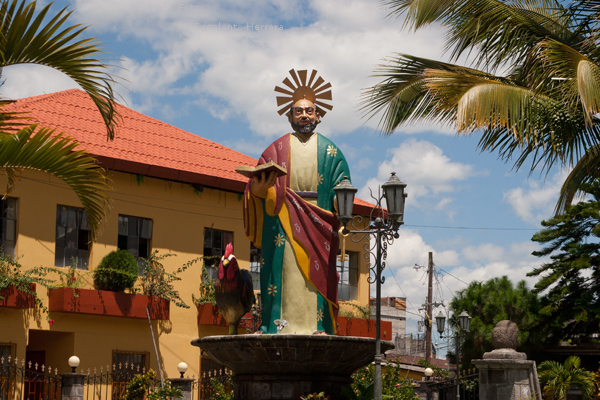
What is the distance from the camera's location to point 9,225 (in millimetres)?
18703

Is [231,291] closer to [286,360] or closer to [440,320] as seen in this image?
[286,360]

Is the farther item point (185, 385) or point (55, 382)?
point (55, 382)

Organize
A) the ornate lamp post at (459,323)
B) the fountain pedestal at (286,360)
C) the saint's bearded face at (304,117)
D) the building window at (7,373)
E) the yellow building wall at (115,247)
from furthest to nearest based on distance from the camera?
the yellow building wall at (115,247) < the ornate lamp post at (459,323) < the building window at (7,373) < the saint's bearded face at (304,117) < the fountain pedestal at (286,360)

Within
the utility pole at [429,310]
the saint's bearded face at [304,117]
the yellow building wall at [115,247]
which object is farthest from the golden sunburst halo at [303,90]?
the utility pole at [429,310]

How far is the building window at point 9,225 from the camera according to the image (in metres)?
18.6

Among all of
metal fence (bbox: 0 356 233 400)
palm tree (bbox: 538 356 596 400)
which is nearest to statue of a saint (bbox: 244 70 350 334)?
metal fence (bbox: 0 356 233 400)

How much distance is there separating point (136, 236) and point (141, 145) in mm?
2504

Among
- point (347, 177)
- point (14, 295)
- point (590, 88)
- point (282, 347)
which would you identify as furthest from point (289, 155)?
point (14, 295)

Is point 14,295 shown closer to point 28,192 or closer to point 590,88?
point 28,192

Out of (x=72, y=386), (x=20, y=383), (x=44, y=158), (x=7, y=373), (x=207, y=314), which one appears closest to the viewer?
(x=44, y=158)

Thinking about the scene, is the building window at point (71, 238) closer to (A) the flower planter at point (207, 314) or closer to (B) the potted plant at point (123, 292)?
(B) the potted plant at point (123, 292)

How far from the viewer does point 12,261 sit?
18.0 metres

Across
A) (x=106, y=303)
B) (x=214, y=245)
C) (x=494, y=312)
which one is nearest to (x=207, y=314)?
(x=214, y=245)

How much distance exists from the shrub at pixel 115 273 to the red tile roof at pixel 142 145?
2.21m
